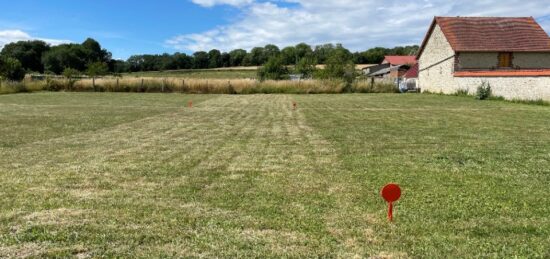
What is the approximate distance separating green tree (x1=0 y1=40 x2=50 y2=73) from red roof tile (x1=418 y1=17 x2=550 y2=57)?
87.8m

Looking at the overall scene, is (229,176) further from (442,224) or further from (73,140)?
(73,140)

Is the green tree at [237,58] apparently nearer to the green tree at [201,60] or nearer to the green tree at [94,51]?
the green tree at [201,60]

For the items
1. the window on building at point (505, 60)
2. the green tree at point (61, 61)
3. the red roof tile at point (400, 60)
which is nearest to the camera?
the window on building at point (505, 60)

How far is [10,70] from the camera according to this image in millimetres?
42344

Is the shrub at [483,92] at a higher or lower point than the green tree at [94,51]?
lower

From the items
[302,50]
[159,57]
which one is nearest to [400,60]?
[302,50]

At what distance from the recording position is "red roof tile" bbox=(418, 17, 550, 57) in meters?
33.8

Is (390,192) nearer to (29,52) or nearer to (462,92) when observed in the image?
(462,92)

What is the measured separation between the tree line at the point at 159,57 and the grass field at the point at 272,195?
65352 millimetres

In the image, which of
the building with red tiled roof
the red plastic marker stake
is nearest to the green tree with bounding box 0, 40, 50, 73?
the building with red tiled roof

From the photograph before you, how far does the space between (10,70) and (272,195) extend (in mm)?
45585

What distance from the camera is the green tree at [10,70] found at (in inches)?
1634

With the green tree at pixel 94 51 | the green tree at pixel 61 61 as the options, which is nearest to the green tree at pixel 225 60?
the green tree at pixel 94 51

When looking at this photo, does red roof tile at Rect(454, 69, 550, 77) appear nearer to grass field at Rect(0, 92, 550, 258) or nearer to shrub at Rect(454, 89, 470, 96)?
shrub at Rect(454, 89, 470, 96)
